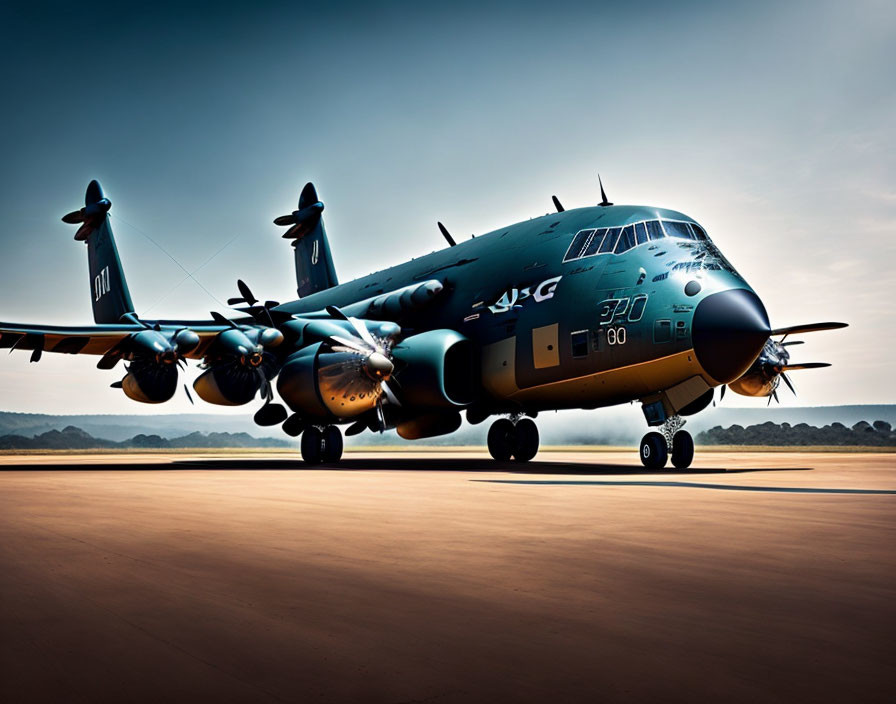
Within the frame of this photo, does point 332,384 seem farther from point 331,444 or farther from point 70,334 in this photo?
point 70,334

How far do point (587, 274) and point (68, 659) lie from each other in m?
17.6

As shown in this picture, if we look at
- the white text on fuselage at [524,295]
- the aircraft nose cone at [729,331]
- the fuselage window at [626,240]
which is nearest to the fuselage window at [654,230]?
the fuselage window at [626,240]

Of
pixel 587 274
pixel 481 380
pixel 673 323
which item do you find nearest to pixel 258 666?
pixel 673 323

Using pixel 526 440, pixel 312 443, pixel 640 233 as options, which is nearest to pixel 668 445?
pixel 640 233

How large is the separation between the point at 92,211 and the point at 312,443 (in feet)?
58.9

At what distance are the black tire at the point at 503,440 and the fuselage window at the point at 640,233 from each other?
8.61 meters

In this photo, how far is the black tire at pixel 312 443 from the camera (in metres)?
25.2

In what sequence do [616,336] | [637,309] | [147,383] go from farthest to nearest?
[147,383] < [616,336] < [637,309]

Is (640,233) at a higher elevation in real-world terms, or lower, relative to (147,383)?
higher

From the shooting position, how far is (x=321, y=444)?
25.2 m

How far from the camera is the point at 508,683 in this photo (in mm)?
3475

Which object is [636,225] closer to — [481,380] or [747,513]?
[481,380]

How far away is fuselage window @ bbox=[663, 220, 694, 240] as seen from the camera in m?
19.6

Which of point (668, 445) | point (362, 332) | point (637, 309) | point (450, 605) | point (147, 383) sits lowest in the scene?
point (450, 605)
